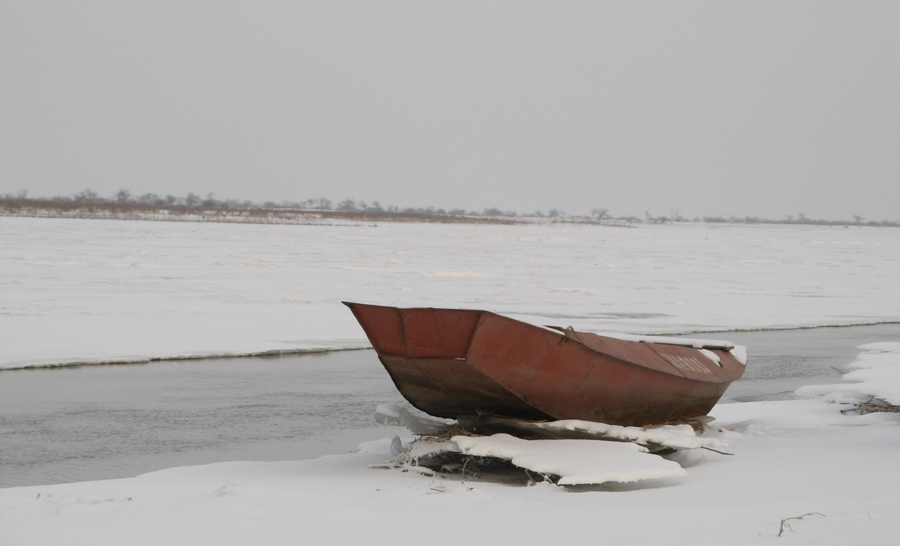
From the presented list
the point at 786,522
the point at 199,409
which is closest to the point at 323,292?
the point at 199,409

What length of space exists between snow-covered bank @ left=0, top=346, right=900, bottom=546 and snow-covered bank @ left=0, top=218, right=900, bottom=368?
1.47m

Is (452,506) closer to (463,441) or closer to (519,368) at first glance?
(463,441)

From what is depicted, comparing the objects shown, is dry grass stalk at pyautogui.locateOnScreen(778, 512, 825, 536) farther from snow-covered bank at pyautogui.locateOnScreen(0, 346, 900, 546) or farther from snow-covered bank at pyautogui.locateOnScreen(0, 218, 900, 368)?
snow-covered bank at pyautogui.locateOnScreen(0, 218, 900, 368)

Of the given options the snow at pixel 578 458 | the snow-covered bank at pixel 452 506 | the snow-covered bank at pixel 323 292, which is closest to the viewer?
the snow-covered bank at pixel 452 506

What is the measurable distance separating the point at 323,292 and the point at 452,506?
13.1 m

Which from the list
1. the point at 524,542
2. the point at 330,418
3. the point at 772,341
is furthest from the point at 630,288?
the point at 524,542

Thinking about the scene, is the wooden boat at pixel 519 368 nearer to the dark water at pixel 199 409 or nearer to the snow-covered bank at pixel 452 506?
the snow-covered bank at pixel 452 506

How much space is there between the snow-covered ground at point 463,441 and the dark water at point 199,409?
50cm

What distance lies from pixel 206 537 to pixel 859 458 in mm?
4358

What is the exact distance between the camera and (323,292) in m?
17.6

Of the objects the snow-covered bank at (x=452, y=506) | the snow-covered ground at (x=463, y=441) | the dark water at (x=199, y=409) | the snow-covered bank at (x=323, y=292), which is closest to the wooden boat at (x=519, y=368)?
the snow-covered bank at (x=323, y=292)

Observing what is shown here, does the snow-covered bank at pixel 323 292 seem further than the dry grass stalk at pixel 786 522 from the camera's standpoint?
Yes

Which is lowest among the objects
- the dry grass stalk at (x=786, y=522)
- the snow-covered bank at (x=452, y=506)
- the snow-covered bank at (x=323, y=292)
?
the snow-covered bank at (x=323, y=292)

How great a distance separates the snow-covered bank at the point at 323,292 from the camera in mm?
12258
